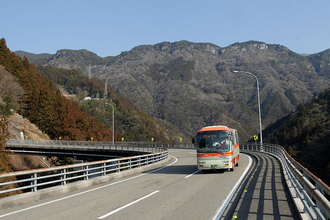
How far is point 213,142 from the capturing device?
60.9 feet

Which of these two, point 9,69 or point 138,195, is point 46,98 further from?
point 138,195

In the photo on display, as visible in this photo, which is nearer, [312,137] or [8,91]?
[8,91]

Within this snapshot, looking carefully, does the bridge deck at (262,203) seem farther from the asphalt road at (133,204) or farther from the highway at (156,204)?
the asphalt road at (133,204)

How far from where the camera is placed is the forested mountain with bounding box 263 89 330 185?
84375 millimetres

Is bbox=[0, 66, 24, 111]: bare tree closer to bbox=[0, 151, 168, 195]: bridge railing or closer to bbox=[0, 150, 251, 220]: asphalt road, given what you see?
bbox=[0, 151, 168, 195]: bridge railing

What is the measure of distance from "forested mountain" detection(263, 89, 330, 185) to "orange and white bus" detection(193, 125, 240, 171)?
57136 millimetres

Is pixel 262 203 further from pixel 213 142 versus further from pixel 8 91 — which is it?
pixel 8 91

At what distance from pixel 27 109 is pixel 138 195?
9087cm

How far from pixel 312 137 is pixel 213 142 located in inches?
3866

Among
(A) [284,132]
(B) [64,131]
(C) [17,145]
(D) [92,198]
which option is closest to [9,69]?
(B) [64,131]

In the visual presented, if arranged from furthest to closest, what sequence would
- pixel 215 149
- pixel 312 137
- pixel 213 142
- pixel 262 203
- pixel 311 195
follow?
pixel 312 137
pixel 213 142
pixel 215 149
pixel 262 203
pixel 311 195

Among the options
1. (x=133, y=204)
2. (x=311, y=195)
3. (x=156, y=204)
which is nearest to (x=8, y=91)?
(x=133, y=204)

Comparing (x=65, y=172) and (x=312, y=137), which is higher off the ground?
(x=65, y=172)

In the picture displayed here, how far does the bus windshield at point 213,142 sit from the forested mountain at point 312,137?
188 feet
